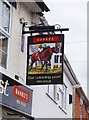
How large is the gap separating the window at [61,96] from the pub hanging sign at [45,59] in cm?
702

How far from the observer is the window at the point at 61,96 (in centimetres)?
2058

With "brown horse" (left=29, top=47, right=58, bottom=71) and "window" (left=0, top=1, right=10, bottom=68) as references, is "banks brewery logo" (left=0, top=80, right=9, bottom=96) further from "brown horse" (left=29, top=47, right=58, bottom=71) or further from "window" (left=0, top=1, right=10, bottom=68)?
"brown horse" (left=29, top=47, right=58, bottom=71)

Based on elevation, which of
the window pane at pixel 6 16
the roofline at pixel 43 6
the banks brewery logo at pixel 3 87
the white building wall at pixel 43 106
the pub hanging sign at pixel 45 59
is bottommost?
the white building wall at pixel 43 106

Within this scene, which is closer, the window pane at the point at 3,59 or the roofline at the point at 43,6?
the window pane at the point at 3,59

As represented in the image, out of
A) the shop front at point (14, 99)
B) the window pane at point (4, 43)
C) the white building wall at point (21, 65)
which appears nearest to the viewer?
the shop front at point (14, 99)

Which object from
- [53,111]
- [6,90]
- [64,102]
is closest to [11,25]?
[6,90]

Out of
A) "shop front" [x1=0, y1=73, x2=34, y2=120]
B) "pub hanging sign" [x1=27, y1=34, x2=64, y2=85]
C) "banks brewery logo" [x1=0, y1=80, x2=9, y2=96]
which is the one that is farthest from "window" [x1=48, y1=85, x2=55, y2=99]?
"banks brewery logo" [x1=0, y1=80, x2=9, y2=96]

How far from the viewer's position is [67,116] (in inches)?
880

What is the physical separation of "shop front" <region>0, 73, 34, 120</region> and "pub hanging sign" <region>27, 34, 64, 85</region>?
51 centimetres

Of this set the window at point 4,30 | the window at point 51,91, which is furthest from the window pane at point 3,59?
the window at point 51,91

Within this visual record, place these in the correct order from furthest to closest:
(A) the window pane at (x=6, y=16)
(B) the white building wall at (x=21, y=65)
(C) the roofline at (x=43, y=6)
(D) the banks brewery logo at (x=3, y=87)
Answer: (C) the roofline at (x=43, y=6) < (B) the white building wall at (x=21, y=65) < (A) the window pane at (x=6, y=16) < (D) the banks brewery logo at (x=3, y=87)

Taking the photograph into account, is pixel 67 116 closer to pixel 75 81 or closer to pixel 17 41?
pixel 75 81

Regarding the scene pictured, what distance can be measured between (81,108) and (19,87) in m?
16.1

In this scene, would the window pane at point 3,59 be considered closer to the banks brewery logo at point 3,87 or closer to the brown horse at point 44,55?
the brown horse at point 44,55
